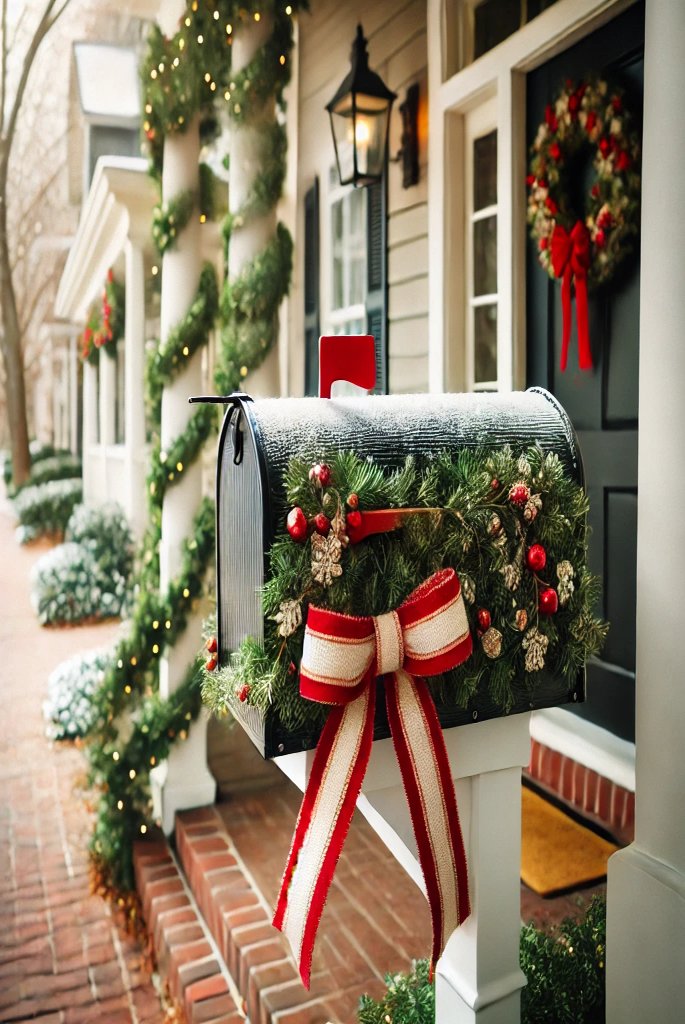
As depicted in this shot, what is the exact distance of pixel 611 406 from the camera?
232cm

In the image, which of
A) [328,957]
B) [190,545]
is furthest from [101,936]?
[190,545]

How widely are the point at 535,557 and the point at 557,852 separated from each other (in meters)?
1.44

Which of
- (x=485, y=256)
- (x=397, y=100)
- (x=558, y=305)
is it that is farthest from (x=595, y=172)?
(x=397, y=100)

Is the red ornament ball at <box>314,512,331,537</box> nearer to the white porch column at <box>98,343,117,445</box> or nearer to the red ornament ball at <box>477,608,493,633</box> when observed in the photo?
the red ornament ball at <box>477,608,493,633</box>

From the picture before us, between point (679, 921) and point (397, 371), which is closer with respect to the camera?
point (679, 921)

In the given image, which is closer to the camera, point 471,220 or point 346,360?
point 346,360

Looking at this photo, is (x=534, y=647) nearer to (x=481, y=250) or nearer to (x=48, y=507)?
(x=481, y=250)

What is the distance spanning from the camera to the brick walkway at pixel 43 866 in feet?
6.97

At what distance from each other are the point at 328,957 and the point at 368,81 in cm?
291

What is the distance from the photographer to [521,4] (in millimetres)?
2545

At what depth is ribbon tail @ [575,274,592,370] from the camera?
2270mm

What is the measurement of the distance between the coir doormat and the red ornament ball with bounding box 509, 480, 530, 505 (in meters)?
1.39

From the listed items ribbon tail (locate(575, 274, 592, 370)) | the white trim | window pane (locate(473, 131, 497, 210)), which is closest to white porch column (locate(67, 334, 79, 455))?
window pane (locate(473, 131, 497, 210))

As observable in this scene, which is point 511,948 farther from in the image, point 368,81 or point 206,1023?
point 368,81
